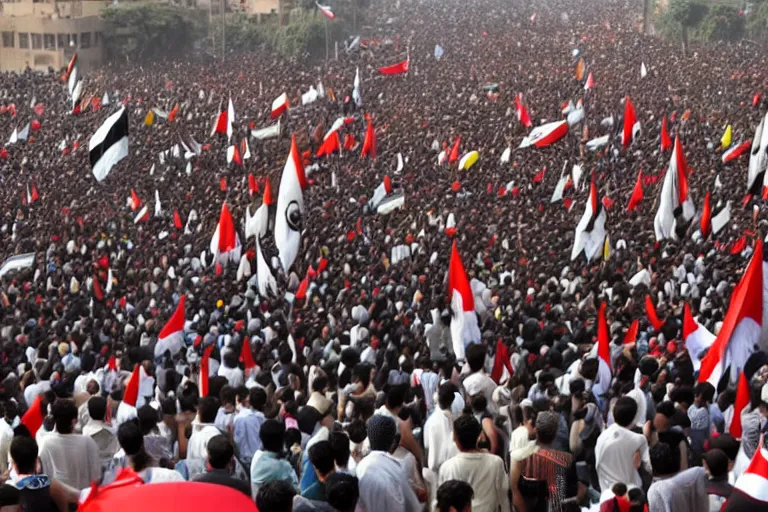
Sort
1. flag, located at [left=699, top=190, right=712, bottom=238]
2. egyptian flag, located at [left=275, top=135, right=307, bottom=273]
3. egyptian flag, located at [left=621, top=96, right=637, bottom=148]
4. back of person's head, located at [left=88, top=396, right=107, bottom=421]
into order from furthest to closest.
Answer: egyptian flag, located at [left=621, top=96, right=637, bottom=148]
flag, located at [left=699, top=190, right=712, bottom=238]
egyptian flag, located at [left=275, top=135, right=307, bottom=273]
back of person's head, located at [left=88, top=396, right=107, bottom=421]

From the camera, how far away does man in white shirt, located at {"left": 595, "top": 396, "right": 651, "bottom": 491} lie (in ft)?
19.7

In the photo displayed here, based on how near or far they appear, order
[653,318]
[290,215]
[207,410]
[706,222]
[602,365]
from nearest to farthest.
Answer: [207,410], [602,365], [653,318], [290,215], [706,222]

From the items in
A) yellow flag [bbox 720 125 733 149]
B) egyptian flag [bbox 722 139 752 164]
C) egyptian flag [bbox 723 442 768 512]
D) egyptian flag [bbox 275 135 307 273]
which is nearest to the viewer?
egyptian flag [bbox 723 442 768 512]

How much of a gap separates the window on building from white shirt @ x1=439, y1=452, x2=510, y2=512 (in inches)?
1713

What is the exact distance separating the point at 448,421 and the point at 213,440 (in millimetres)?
1470

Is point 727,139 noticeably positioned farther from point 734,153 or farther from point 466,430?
point 466,430

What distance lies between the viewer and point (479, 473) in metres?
5.38

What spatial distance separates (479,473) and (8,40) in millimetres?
43833

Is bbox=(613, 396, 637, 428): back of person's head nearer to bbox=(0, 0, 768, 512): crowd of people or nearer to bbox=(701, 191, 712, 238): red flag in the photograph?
bbox=(0, 0, 768, 512): crowd of people

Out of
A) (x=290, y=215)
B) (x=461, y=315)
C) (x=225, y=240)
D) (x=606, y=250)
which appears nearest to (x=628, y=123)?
(x=606, y=250)

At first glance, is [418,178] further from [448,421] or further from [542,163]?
[448,421]

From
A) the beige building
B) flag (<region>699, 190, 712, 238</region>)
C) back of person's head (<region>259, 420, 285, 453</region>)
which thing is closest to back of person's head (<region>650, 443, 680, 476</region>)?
back of person's head (<region>259, 420, 285, 453</region>)

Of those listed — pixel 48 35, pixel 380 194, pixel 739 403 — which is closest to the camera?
pixel 739 403

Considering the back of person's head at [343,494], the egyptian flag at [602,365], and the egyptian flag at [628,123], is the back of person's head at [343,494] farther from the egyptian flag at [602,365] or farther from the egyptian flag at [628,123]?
the egyptian flag at [628,123]
